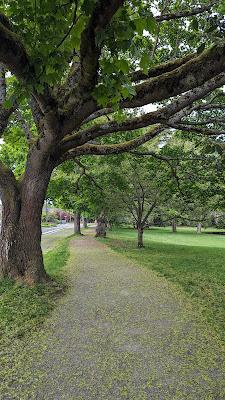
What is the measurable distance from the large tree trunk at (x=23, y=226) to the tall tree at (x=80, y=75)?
0.02 m

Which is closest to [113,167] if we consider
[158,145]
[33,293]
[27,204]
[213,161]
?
[158,145]

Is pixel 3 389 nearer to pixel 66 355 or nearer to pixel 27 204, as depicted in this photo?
pixel 66 355

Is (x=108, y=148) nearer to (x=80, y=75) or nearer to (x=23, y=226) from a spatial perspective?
(x=23, y=226)

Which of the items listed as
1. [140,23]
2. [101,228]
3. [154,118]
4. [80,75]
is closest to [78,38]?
[80,75]

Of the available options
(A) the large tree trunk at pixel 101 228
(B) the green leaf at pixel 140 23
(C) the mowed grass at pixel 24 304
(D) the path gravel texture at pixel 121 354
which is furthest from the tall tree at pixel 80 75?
(A) the large tree trunk at pixel 101 228

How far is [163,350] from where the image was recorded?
4555 mm

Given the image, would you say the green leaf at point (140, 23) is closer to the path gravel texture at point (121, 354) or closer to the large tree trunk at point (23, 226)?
the path gravel texture at point (121, 354)

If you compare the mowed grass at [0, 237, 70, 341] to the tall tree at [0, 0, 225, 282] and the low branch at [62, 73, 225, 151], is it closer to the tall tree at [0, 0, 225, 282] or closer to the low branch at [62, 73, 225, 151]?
the tall tree at [0, 0, 225, 282]

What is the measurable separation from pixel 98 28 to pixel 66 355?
4.12 meters

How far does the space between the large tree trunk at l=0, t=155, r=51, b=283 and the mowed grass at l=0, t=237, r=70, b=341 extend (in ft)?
1.23

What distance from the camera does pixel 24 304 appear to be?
645 centimetres

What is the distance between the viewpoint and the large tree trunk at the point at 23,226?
8.02 m

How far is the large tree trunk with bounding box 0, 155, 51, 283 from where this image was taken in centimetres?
802

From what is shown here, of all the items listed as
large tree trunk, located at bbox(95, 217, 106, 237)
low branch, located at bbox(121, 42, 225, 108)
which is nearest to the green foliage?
low branch, located at bbox(121, 42, 225, 108)
